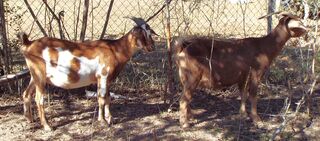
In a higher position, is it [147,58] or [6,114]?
[147,58]

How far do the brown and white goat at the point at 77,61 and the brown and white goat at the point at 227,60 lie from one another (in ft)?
1.57

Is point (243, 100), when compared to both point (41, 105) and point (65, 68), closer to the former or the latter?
point (65, 68)

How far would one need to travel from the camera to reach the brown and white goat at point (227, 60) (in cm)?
547

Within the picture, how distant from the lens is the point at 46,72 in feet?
17.6

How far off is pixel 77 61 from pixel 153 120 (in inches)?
43.7

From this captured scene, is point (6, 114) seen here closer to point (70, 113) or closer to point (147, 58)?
point (70, 113)

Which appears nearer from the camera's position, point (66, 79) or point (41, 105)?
point (66, 79)

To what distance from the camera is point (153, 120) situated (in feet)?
19.5

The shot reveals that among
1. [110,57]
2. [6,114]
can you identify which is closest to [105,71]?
[110,57]

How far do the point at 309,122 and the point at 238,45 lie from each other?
3.70 ft

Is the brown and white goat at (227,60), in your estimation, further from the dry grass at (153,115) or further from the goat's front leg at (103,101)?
the goat's front leg at (103,101)

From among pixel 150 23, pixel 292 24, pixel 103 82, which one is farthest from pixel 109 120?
pixel 150 23

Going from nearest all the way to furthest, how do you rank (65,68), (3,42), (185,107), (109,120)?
(65,68), (185,107), (109,120), (3,42)

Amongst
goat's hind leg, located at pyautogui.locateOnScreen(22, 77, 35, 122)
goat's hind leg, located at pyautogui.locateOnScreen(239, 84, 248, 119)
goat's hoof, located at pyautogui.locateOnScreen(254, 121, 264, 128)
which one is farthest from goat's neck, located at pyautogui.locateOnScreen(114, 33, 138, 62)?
goat's hoof, located at pyautogui.locateOnScreen(254, 121, 264, 128)
